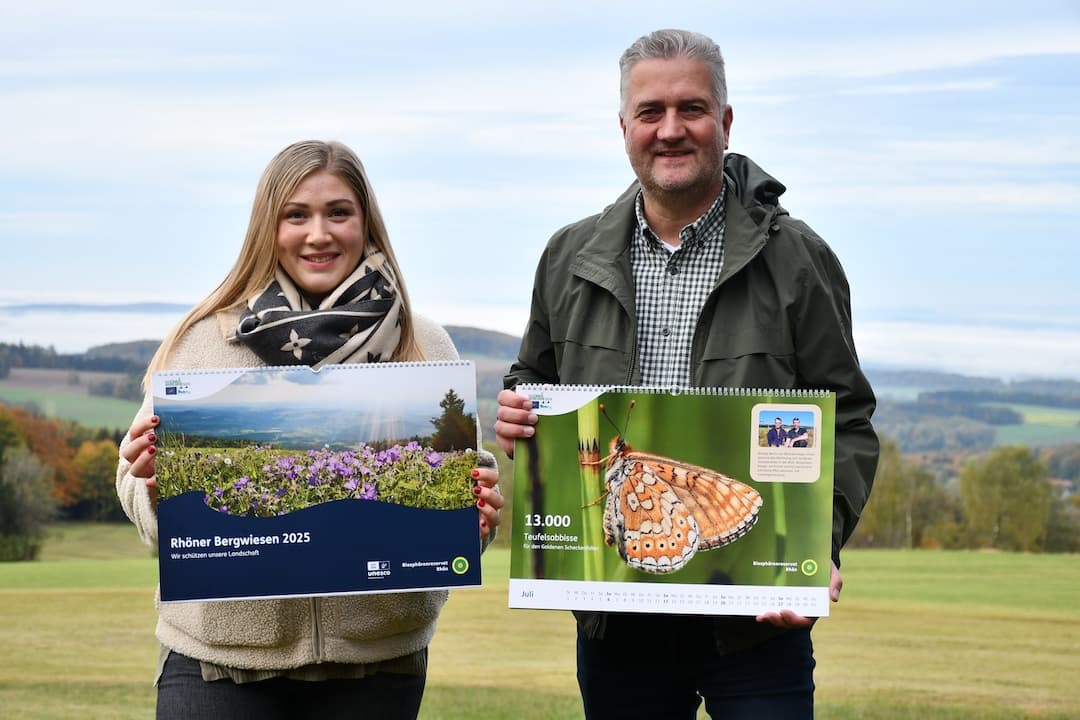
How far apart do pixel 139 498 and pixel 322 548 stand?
1.64ft

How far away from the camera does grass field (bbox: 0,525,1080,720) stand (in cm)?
1018

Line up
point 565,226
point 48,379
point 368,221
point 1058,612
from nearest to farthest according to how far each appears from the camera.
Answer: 1. point 368,221
2. point 565,226
3. point 1058,612
4. point 48,379

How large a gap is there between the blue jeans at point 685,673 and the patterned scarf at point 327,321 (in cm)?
101

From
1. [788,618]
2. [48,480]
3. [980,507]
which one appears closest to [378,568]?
[788,618]

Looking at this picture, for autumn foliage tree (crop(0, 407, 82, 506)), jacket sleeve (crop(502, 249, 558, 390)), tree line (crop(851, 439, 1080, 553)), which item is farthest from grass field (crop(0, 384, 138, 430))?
jacket sleeve (crop(502, 249, 558, 390))

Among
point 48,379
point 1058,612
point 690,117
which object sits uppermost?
point 690,117

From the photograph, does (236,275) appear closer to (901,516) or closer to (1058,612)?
(1058,612)

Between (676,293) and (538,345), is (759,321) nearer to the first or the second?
(676,293)

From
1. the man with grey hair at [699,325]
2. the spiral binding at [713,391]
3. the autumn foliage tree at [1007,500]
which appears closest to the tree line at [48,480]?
the autumn foliage tree at [1007,500]

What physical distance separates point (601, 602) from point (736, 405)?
60cm

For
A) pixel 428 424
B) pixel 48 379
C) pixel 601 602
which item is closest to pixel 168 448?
pixel 428 424

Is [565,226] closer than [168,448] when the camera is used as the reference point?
No

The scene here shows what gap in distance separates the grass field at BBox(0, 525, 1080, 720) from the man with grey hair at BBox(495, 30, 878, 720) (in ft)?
21.5

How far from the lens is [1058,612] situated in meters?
15.4
